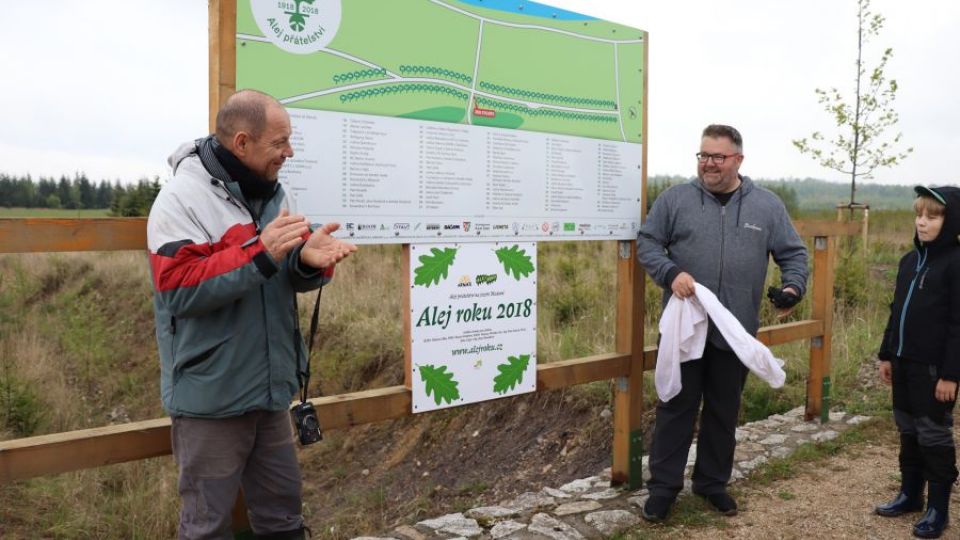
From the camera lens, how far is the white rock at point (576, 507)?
4211mm

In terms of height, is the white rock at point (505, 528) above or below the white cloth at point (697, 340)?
below

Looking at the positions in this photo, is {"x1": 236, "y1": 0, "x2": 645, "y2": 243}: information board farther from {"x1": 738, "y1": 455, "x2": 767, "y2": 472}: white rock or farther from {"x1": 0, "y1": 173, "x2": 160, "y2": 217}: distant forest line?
{"x1": 0, "y1": 173, "x2": 160, "y2": 217}: distant forest line

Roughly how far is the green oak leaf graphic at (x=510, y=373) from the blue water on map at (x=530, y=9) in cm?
→ 182

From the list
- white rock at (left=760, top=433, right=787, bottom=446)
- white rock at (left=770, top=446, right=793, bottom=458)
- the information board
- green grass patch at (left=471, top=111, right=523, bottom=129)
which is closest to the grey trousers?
the information board

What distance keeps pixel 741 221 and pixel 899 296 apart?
100 cm

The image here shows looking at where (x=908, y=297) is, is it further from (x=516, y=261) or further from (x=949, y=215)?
(x=516, y=261)

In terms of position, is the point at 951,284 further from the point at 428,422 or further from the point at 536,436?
the point at 428,422

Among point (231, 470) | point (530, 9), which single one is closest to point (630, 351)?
point (530, 9)

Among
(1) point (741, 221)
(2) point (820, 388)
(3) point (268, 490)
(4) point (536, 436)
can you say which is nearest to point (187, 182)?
(3) point (268, 490)

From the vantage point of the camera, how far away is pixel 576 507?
14.1 ft

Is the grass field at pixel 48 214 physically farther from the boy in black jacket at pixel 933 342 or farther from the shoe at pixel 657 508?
the boy in black jacket at pixel 933 342

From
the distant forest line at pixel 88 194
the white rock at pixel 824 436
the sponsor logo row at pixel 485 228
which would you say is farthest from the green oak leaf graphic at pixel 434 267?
the distant forest line at pixel 88 194

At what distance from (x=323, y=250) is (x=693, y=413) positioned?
252 cm

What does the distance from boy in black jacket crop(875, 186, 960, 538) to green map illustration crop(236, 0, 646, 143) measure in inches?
66.1
